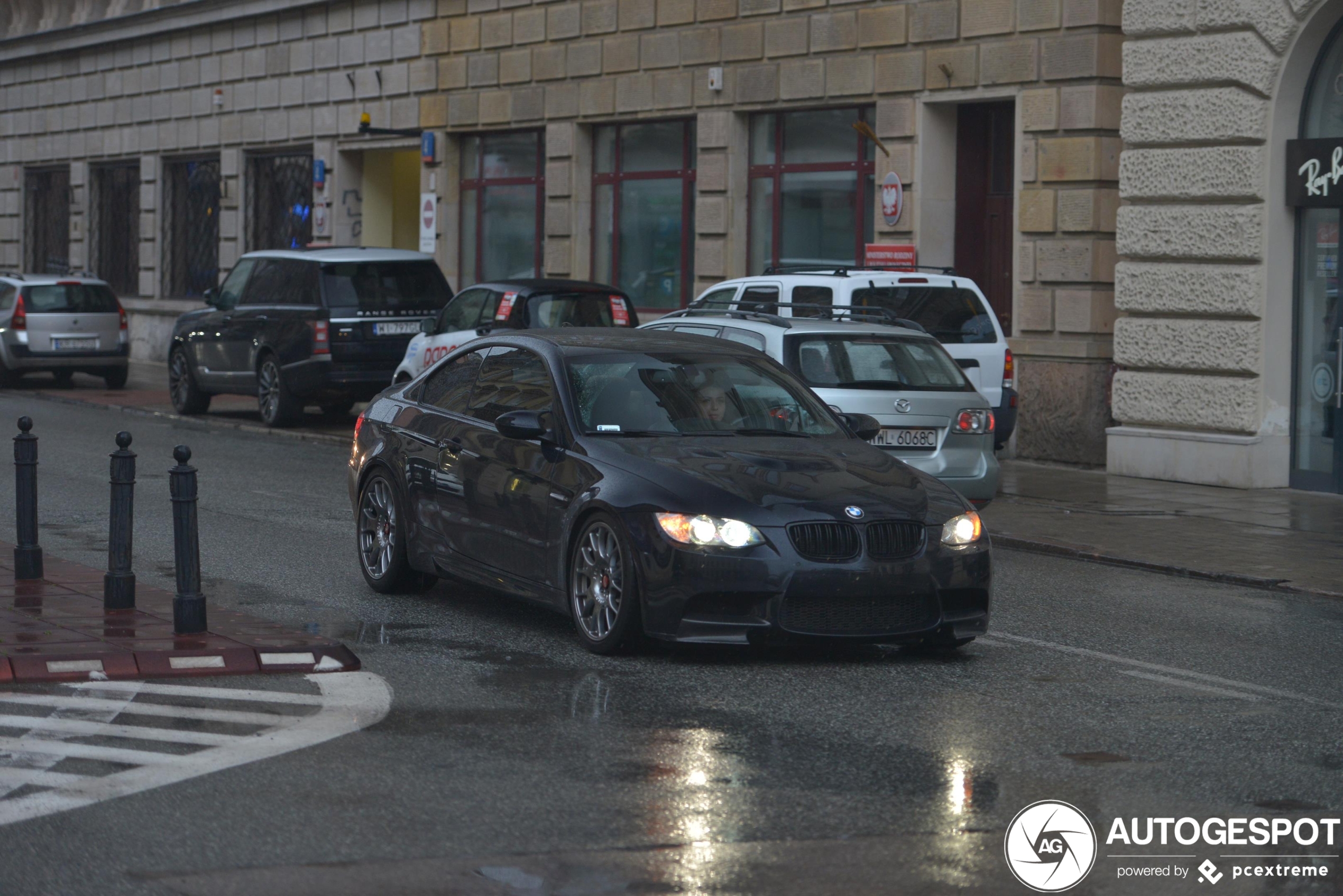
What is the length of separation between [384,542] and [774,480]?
2803mm

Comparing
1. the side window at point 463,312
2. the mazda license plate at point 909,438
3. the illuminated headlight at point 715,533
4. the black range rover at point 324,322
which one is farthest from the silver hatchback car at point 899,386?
the black range rover at point 324,322

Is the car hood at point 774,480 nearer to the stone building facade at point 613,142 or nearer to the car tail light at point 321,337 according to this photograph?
the stone building facade at point 613,142

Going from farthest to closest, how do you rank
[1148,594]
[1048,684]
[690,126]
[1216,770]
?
[690,126], [1148,594], [1048,684], [1216,770]

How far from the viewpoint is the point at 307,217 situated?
31797 millimetres

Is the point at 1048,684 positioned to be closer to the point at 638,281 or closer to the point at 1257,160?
the point at 1257,160

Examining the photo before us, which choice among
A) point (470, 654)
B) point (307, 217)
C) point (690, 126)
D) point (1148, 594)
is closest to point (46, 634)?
point (470, 654)

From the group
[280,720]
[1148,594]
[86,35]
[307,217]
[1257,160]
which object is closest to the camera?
[280,720]

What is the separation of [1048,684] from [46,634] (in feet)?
13.8

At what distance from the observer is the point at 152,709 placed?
7.48 metres

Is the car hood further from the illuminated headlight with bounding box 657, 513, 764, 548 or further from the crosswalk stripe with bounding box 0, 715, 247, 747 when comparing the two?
the crosswalk stripe with bounding box 0, 715, 247, 747

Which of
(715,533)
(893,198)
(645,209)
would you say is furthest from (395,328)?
(715,533)

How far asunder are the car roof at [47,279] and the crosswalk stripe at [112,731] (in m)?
22.3

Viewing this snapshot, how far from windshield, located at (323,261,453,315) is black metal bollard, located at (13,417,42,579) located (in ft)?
37.0

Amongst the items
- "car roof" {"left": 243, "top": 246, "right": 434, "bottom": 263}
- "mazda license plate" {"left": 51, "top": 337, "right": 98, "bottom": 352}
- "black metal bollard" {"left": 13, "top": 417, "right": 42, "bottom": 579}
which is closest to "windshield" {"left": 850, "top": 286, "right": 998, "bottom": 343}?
"black metal bollard" {"left": 13, "top": 417, "right": 42, "bottom": 579}
